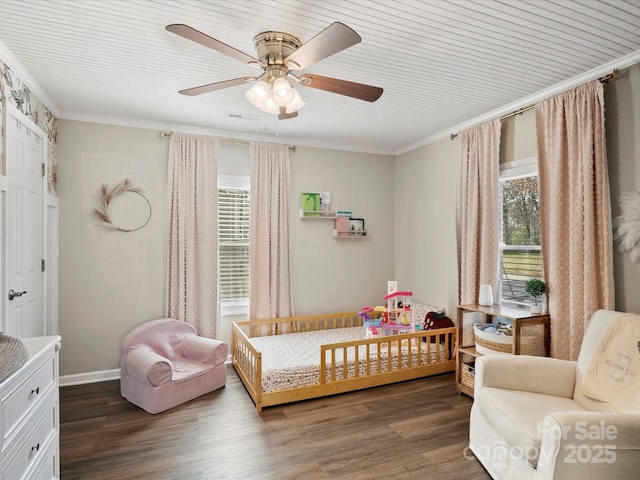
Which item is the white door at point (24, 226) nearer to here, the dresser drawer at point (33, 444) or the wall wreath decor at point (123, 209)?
the wall wreath decor at point (123, 209)

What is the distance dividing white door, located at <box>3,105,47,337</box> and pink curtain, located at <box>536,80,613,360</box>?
12.7ft

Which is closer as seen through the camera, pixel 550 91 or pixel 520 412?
pixel 520 412

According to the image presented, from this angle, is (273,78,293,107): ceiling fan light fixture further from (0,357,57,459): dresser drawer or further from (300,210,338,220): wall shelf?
(300,210,338,220): wall shelf

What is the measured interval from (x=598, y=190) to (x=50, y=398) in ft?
11.7

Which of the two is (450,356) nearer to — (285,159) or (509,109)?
(509,109)

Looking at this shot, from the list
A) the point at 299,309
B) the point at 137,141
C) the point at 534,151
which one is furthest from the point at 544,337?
the point at 137,141

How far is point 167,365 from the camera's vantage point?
111 inches

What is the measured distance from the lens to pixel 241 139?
395cm

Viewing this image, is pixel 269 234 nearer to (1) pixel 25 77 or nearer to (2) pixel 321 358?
(2) pixel 321 358

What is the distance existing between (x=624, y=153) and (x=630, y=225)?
1.67 feet

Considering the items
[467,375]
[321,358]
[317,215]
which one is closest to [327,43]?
[321,358]

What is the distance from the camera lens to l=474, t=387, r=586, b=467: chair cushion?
1683 millimetres

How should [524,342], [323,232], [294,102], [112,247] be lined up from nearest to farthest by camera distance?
[294,102]
[524,342]
[112,247]
[323,232]

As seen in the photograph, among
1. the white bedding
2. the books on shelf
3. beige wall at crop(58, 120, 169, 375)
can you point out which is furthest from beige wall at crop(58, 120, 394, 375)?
the white bedding
